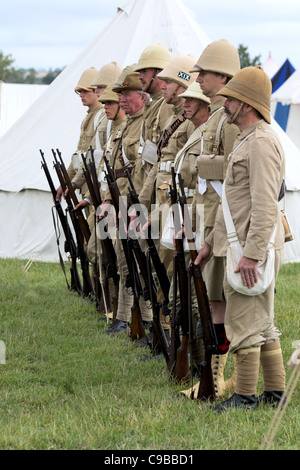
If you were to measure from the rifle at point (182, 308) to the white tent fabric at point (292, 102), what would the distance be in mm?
13354

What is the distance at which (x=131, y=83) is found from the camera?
675cm

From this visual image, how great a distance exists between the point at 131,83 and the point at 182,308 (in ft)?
8.37

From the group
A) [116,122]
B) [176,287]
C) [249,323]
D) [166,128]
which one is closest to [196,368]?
[176,287]

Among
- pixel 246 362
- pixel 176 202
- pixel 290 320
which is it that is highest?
pixel 176 202

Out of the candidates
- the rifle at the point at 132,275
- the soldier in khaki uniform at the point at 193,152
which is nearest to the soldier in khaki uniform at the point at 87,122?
the rifle at the point at 132,275

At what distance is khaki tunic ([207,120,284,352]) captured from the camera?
13.6ft

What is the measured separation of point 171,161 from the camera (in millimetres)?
5676

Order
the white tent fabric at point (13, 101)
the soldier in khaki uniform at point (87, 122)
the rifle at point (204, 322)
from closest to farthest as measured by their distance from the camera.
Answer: the rifle at point (204, 322), the soldier in khaki uniform at point (87, 122), the white tent fabric at point (13, 101)

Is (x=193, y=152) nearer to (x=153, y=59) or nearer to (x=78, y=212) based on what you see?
(x=153, y=59)

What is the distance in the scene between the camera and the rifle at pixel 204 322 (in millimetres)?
4512

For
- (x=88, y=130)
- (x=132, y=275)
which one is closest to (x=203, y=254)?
(x=132, y=275)

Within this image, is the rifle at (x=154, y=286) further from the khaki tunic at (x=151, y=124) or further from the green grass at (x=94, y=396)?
the khaki tunic at (x=151, y=124)
